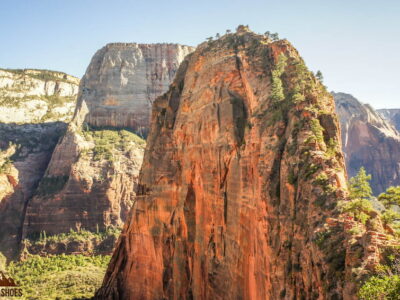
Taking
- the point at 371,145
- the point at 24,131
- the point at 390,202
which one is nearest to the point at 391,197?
the point at 390,202

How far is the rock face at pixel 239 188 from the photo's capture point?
86.6ft

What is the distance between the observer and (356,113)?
15700cm

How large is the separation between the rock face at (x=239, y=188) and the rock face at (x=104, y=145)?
45272 mm

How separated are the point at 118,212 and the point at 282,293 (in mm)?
90166

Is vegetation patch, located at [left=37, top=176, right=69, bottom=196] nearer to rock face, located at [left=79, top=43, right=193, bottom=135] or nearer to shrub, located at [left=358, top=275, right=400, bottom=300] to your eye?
rock face, located at [left=79, top=43, right=193, bottom=135]

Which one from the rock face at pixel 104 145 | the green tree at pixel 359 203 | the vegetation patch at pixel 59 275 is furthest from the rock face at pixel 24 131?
the green tree at pixel 359 203

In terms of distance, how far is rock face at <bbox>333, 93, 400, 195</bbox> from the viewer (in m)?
144

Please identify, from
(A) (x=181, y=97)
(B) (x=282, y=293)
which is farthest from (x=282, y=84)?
(A) (x=181, y=97)

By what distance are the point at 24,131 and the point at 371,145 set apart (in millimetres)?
122650

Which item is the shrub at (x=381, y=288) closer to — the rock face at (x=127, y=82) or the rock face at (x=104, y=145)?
the rock face at (x=104, y=145)

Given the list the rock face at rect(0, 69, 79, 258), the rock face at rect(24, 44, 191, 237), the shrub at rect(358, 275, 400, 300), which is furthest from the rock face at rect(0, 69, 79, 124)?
the shrub at rect(358, 275, 400, 300)

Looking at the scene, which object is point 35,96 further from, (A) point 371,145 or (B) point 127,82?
(A) point 371,145

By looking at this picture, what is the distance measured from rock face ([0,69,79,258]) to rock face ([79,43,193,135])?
16222mm

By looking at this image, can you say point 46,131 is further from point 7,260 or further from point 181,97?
point 181,97
